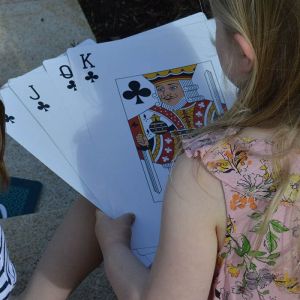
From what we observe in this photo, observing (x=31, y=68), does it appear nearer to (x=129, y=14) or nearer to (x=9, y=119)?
(x=129, y=14)

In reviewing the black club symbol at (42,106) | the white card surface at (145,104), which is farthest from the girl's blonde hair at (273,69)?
the black club symbol at (42,106)

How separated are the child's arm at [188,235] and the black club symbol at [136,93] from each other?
0.46 m

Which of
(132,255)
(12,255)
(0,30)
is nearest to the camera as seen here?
(132,255)

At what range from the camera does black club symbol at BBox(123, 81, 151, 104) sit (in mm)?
1414

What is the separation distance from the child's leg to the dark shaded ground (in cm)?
103

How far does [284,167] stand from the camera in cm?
95

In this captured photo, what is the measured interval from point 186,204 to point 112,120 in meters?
0.47

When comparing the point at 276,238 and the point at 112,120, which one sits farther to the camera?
the point at 112,120

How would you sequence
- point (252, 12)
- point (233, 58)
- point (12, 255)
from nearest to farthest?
point (252, 12) < point (233, 58) < point (12, 255)

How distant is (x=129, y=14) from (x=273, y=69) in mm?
1387

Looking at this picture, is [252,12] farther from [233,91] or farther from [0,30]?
[0,30]

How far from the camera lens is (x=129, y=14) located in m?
2.28

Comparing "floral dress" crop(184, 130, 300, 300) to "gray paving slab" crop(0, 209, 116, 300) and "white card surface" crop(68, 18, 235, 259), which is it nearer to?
"white card surface" crop(68, 18, 235, 259)

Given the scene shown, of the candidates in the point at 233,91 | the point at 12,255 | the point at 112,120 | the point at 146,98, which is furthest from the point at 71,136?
the point at 12,255
